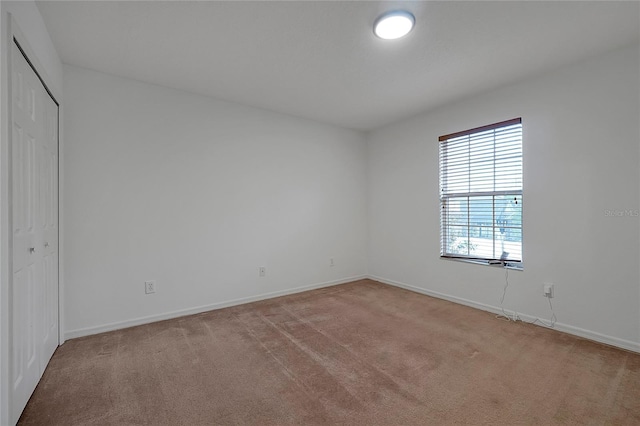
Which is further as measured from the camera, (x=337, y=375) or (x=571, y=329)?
(x=571, y=329)

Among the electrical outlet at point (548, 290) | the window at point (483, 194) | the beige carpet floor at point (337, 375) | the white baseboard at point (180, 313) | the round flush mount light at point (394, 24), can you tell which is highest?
the round flush mount light at point (394, 24)

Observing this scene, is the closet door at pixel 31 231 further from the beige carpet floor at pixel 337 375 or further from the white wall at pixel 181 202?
the white wall at pixel 181 202

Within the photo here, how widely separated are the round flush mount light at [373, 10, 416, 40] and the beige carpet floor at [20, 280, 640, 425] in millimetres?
2559

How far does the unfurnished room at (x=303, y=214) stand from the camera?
1.82m

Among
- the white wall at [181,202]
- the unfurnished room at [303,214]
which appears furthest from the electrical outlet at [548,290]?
the white wall at [181,202]

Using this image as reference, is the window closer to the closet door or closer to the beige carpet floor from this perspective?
the beige carpet floor

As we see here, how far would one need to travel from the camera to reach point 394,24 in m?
2.11

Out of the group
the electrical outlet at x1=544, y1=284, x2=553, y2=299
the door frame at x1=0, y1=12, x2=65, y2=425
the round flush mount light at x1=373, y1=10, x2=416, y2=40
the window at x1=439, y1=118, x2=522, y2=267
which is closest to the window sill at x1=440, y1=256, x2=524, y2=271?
the window at x1=439, y1=118, x2=522, y2=267

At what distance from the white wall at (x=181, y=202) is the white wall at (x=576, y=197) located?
6.85 ft

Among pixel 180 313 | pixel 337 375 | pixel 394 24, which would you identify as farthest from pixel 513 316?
pixel 180 313

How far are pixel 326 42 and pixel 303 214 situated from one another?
8.02ft

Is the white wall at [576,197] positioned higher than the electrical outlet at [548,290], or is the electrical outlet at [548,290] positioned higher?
the white wall at [576,197]

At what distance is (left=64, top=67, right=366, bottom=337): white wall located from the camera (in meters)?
2.80

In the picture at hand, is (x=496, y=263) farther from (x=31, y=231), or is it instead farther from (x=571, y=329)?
(x=31, y=231)
